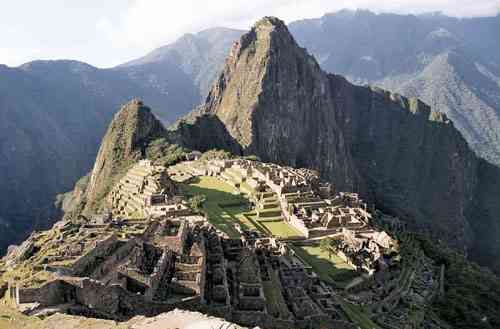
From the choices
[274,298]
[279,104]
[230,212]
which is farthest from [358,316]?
[279,104]

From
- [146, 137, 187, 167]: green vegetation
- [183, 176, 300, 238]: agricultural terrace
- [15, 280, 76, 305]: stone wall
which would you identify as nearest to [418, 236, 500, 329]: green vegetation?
[183, 176, 300, 238]: agricultural terrace

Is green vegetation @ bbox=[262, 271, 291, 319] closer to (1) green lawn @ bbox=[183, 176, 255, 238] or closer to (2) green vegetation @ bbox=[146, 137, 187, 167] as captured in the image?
(1) green lawn @ bbox=[183, 176, 255, 238]

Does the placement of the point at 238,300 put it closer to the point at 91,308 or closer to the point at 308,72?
the point at 91,308

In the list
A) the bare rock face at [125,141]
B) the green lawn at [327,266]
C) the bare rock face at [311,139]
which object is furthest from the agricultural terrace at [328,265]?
the bare rock face at [311,139]

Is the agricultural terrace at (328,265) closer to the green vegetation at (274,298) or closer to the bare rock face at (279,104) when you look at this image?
the green vegetation at (274,298)

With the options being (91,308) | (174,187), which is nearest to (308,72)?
(174,187)

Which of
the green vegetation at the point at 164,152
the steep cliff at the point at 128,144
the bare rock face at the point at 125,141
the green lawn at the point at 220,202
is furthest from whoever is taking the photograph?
the bare rock face at the point at 125,141
